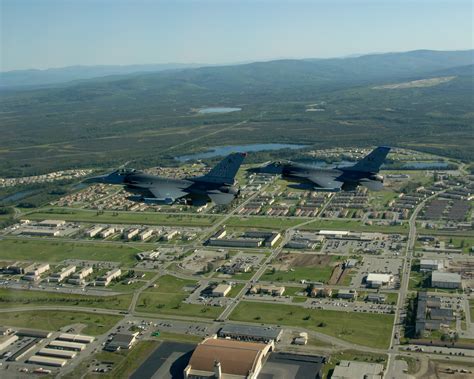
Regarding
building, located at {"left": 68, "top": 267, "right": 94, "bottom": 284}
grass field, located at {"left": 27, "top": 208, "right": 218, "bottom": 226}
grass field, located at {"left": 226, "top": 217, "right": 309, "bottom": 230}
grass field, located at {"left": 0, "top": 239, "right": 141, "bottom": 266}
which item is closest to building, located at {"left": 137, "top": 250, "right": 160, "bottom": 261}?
grass field, located at {"left": 0, "top": 239, "right": 141, "bottom": 266}

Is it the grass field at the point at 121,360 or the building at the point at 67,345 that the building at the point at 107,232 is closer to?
the building at the point at 67,345

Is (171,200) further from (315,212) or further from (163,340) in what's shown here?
(315,212)

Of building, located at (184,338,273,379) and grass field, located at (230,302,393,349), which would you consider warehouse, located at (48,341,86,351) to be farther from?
grass field, located at (230,302,393,349)

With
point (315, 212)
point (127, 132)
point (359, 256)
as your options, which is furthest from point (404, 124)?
point (359, 256)

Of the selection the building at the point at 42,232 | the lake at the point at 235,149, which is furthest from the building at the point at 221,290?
the lake at the point at 235,149

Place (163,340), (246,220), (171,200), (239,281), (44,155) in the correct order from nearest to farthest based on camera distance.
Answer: (171,200)
(163,340)
(239,281)
(246,220)
(44,155)

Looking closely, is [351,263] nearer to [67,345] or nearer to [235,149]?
[67,345]
